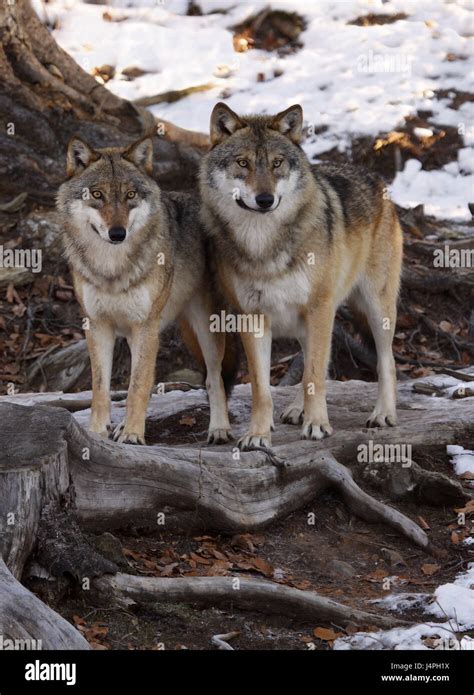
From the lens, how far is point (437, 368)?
9594 mm

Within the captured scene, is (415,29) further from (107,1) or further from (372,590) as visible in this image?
(372,590)

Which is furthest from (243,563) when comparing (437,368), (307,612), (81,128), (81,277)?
(81,128)

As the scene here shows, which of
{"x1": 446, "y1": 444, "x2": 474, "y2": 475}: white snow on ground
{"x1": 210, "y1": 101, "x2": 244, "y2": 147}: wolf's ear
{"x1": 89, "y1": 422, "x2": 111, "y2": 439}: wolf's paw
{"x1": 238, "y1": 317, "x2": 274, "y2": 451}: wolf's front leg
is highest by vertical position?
{"x1": 210, "y1": 101, "x2": 244, "y2": 147}: wolf's ear

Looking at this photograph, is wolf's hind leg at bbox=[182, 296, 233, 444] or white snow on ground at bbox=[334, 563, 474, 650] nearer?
white snow on ground at bbox=[334, 563, 474, 650]

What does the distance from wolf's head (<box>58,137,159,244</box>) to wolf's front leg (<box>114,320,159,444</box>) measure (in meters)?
0.73

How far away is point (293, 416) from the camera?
7754mm

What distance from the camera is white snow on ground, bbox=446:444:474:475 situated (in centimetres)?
722

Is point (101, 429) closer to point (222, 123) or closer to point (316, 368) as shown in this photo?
point (316, 368)

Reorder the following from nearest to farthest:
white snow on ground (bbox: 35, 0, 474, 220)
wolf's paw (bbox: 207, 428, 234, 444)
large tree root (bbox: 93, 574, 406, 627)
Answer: large tree root (bbox: 93, 574, 406, 627) < wolf's paw (bbox: 207, 428, 234, 444) < white snow on ground (bbox: 35, 0, 474, 220)

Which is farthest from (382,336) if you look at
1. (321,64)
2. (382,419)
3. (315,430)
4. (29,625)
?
(321,64)

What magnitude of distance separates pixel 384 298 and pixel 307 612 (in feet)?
12.2

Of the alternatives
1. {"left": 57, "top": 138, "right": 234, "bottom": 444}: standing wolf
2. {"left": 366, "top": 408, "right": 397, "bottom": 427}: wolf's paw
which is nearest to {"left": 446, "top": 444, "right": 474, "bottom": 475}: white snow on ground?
{"left": 366, "top": 408, "right": 397, "bottom": 427}: wolf's paw

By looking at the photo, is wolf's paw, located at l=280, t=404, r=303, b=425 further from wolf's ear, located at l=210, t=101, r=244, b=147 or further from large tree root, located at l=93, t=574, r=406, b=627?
large tree root, located at l=93, t=574, r=406, b=627

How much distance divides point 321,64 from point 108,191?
872 centimetres
